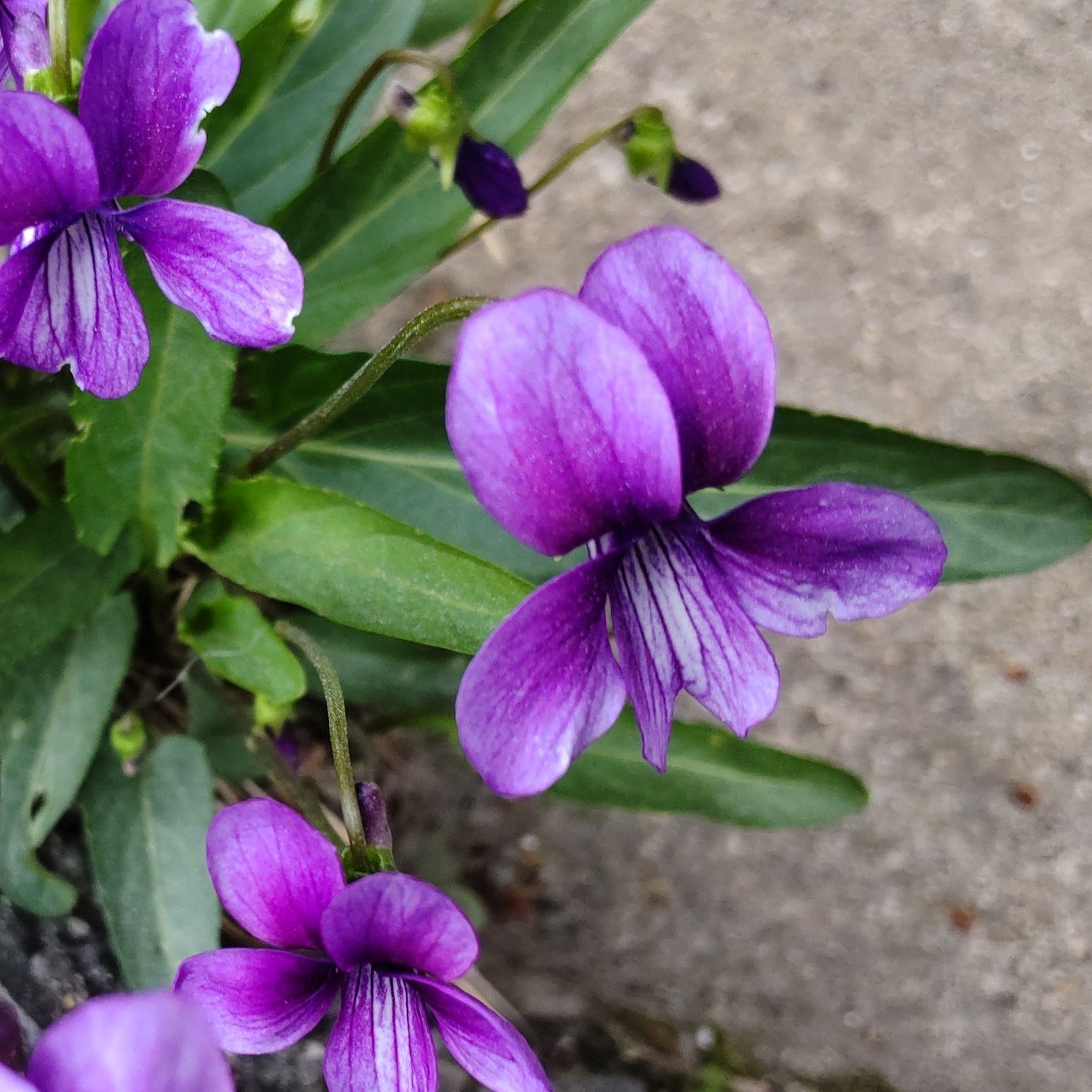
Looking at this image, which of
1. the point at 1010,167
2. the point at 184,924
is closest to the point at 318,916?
the point at 184,924

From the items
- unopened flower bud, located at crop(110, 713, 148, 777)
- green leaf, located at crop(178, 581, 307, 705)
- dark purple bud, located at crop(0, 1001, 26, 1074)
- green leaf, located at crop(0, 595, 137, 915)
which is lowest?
unopened flower bud, located at crop(110, 713, 148, 777)

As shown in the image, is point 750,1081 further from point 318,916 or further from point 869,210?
point 869,210

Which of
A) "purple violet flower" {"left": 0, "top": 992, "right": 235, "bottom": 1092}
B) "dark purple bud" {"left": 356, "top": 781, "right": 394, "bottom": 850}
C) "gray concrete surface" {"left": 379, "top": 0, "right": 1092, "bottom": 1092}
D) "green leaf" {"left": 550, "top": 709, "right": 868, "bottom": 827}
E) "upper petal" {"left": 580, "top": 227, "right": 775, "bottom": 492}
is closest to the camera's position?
"purple violet flower" {"left": 0, "top": 992, "right": 235, "bottom": 1092}

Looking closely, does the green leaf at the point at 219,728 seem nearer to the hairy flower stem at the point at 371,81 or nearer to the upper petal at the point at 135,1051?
the hairy flower stem at the point at 371,81

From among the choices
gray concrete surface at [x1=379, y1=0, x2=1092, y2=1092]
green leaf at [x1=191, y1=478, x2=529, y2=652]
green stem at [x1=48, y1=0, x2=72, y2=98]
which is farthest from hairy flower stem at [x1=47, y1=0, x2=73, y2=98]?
gray concrete surface at [x1=379, y1=0, x2=1092, y2=1092]

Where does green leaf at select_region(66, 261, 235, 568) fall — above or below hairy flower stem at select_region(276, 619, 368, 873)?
above

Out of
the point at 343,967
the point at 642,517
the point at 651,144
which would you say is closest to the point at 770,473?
the point at 651,144

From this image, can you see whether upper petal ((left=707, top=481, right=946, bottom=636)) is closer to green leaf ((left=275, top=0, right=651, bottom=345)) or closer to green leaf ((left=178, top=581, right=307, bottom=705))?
green leaf ((left=178, top=581, right=307, bottom=705))

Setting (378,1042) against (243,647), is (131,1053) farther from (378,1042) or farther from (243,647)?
(243,647)
